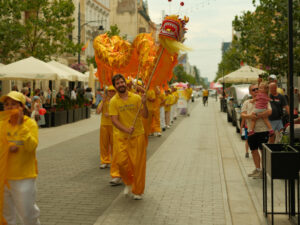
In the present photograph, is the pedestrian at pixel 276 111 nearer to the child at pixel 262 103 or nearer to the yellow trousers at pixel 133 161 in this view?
the child at pixel 262 103

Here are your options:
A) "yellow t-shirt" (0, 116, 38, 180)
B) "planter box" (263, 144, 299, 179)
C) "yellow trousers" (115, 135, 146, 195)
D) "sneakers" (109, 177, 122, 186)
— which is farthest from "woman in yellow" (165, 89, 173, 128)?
"yellow t-shirt" (0, 116, 38, 180)

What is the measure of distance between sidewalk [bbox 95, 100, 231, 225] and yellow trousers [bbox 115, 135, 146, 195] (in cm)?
27

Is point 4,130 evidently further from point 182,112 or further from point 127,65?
point 182,112

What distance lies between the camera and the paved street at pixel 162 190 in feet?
19.5

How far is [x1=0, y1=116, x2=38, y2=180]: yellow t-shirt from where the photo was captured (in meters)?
4.45

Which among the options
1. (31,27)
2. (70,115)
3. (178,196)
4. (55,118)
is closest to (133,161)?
(178,196)

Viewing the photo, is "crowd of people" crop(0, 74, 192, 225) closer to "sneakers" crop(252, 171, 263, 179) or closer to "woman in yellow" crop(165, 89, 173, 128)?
"sneakers" crop(252, 171, 263, 179)

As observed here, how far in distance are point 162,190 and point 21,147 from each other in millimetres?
3471

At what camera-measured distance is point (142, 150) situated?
271 inches

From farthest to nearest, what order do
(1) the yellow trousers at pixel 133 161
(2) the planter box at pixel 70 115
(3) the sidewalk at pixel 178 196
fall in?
(2) the planter box at pixel 70 115, (1) the yellow trousers at pixel 133 161, (3) the sidewalk at pixel 178 196

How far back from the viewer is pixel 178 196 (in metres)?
7.07

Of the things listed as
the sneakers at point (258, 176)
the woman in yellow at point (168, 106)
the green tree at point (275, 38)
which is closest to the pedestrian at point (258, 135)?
the sneakers at point (258, 176)

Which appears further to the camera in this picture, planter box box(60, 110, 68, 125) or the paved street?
planter box box(60, 110, 68, 125)

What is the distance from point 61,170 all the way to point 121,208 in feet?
11.1
